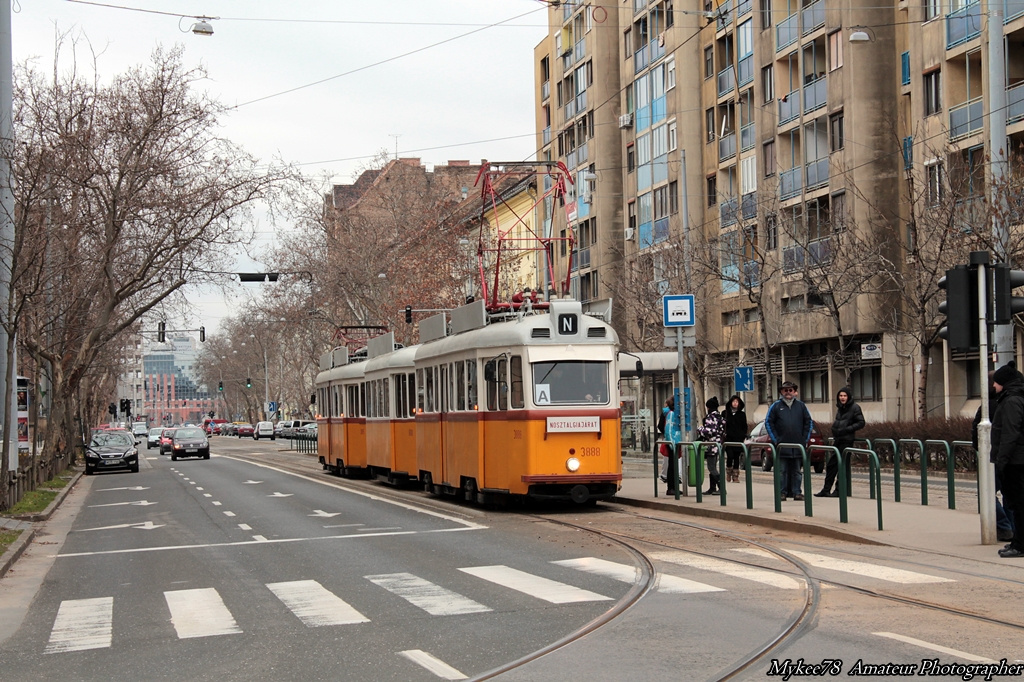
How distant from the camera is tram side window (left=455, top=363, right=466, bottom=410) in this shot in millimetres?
21545

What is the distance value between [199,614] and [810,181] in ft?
126

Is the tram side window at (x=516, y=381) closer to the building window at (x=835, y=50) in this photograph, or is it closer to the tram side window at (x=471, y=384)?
the tram side window at (x=471, y=384)

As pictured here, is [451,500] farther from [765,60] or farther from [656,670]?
[765,60]

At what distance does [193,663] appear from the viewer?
27.8ft

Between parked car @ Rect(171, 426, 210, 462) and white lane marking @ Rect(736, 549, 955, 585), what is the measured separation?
165 ft

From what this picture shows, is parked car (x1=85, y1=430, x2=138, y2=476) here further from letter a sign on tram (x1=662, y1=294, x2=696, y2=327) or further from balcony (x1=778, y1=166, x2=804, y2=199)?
letter a sign on tram (x1=662, y1=294, x2=696, y2=327)

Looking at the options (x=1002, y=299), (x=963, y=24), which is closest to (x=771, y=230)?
(x=963, y=24)

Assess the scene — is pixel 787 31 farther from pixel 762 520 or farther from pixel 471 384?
pixel 762 520

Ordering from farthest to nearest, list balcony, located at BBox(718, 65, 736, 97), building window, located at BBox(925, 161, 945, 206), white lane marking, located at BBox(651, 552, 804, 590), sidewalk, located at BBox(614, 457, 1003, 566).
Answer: balcony, located at BBox(718, 65, 736, 97) < building window, located at BBox(925, 161, 945, 206) < sidewalk, located at BBox(614, 457, 1003, 566) < white lane marking, located at BBox(651, 552, 804, 590)

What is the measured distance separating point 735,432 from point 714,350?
2795 cm

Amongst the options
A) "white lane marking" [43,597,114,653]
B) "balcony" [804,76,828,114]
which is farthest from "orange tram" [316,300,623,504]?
"balcony" [804,76,828,114]

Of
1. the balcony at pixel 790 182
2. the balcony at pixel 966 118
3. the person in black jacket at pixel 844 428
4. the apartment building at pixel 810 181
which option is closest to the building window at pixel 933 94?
the apartment building at pixel 810 181

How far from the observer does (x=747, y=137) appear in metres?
51.8

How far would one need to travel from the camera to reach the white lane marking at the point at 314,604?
32.8 feet
